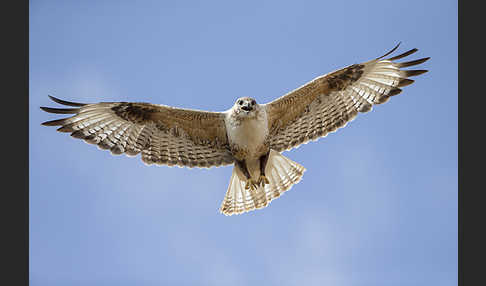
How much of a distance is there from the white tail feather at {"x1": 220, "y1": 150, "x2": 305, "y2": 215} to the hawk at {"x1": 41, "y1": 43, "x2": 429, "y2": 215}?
0.32 m

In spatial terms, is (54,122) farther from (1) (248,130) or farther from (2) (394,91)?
(2) (394,91)

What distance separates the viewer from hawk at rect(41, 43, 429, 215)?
10617 mm

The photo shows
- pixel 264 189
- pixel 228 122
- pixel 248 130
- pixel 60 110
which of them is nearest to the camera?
pixel 248 130

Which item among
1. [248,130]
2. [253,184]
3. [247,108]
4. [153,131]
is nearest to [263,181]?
[253,184]

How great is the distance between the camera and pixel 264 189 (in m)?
11.5

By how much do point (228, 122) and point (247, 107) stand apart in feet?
2.05

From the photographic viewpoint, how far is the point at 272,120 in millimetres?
10805

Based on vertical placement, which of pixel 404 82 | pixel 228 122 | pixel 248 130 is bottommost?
pixel 248 130

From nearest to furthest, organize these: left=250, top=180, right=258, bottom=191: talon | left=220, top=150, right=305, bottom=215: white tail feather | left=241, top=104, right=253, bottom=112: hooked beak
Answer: left=241, top=104, right=253, bottom=112: hooked beak, left=250, top=180, right=258, bottom=191: talon, left=220, top=150, right=305, bottom=215: white tail feather

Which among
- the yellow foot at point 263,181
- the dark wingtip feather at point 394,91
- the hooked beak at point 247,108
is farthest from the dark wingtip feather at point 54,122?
the dark wingtip feather at point 394,91

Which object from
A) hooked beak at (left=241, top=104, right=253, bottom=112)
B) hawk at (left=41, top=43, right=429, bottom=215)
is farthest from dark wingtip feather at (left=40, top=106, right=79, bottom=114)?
hooked beak at (left=241, top=104, right=253, bottom=112)

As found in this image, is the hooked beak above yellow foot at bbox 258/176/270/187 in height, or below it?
above

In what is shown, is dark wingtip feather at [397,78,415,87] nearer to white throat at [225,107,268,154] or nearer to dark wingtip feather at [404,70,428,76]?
dark wingtip feather at [404,70,428,76]

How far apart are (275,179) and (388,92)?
8.15 feet
